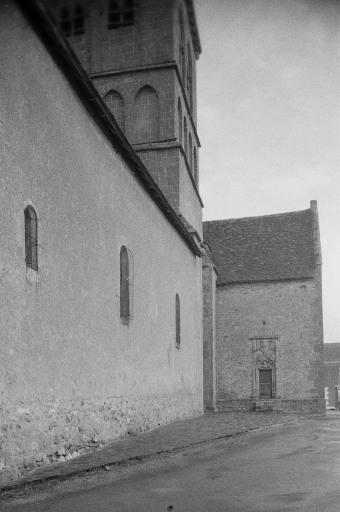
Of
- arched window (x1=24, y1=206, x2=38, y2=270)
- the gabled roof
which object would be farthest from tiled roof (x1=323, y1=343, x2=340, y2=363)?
arched window (x1=24, y1=206, x2=38, y2=270)

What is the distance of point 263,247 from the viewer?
114 feet

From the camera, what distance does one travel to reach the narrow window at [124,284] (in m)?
14.4

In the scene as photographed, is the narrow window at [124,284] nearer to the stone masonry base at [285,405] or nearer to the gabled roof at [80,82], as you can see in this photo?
the gabled roof at [80,82]

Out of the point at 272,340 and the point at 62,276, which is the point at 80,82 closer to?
the point at 62,276

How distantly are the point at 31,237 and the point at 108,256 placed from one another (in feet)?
12.4

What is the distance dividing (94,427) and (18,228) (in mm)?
4556

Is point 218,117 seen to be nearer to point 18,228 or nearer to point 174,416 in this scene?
point 18,228

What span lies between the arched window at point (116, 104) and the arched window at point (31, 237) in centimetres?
1623

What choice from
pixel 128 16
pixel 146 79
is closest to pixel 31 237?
pixel 146 79

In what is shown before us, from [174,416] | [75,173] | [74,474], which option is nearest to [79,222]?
[75,173]

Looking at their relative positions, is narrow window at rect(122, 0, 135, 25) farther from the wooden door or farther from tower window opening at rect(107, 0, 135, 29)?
the wooden door

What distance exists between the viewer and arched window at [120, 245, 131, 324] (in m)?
14.4

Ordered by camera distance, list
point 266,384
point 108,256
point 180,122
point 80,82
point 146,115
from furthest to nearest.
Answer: point 266,384
point 180,122
point 146,115
point 108,256
point 80,82

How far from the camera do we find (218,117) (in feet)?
18.3
